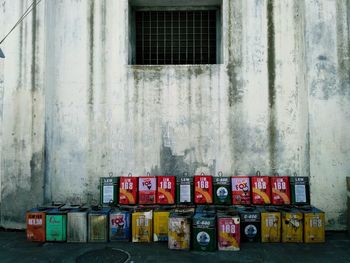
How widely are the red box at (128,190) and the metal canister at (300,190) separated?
3237 millimetres

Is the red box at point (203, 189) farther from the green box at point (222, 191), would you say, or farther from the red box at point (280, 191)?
the red box at point (280, 191)

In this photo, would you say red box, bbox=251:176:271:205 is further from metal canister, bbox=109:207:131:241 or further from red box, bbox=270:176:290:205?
metal canister, bbox=109:207:131:241

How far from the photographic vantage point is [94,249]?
21.7 feet

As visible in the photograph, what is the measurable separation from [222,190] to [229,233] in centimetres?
137

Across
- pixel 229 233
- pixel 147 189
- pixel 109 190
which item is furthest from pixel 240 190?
pixel 109 190

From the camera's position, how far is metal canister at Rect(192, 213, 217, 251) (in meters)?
6.44

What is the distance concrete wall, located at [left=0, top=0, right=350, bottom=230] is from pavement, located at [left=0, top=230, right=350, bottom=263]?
5.00 ft

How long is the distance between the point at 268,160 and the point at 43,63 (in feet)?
17.1

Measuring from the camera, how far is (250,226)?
6.95 m

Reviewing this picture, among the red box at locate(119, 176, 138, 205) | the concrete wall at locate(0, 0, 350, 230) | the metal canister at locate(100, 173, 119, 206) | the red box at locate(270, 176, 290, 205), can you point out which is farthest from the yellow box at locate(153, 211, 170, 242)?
the red box at locate(270, 176, 290, 205)

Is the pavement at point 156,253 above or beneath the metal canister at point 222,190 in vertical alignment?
beneath

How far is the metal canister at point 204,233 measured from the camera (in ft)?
21.1

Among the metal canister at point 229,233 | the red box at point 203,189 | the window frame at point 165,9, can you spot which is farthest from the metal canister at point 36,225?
the window frame at point 165,9

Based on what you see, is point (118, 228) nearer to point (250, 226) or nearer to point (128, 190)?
point (128, 190)
